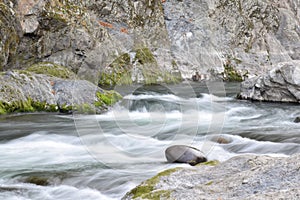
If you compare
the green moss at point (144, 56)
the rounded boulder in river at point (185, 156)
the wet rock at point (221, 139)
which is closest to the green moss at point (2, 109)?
the wet rock at point (221, 139)

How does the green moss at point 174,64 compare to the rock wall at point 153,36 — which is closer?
the rock wall at point 153,36

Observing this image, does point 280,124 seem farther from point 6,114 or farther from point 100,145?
point 6,114

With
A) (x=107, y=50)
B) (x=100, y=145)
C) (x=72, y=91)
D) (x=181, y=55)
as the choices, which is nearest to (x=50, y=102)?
(x=72, y=91)

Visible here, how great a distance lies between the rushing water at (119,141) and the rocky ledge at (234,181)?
1.73 m

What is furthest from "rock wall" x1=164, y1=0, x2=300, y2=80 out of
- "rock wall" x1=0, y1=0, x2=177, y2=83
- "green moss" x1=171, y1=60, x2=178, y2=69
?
"rock wall" x1=0, y1=0, x2=177, y2=83

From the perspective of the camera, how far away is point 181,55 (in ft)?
103

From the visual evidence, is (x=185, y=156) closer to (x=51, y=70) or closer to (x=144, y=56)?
(x=51, y=70)

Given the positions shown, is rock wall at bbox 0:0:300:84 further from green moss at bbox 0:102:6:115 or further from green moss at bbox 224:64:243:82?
green moss at bbox 0:102:6:115

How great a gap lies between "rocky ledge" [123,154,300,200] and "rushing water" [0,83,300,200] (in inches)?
68.2

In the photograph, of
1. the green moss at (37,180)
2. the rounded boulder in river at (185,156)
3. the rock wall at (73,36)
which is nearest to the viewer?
the green moss at (37,180)

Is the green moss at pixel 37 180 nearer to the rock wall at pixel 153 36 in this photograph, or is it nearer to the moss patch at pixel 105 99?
the moss patch at pixel 105 99

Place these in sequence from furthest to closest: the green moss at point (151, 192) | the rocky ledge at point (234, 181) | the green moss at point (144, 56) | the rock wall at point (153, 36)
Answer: the green moss at point (144, 56) → the rock wall at point (153, 36) → the green moss at point (151, 192) → the rocky ledge at point (234, 181)

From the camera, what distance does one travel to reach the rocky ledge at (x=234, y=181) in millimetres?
3215

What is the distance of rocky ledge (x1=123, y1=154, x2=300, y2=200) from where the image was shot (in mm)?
3215
